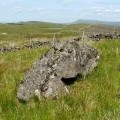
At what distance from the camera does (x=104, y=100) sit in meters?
9.30

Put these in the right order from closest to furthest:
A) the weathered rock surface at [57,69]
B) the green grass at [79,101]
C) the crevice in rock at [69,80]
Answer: the green grass at [79,101]
the weathered rock surface at [57,69]
the crevice in rock at [69,80]

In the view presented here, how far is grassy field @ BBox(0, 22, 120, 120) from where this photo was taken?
8.13 meters

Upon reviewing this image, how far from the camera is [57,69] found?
440 inches

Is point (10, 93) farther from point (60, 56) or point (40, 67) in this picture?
point (60, 56)

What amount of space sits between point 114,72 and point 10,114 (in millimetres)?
4805

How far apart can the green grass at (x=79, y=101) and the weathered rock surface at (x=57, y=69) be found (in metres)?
0.32

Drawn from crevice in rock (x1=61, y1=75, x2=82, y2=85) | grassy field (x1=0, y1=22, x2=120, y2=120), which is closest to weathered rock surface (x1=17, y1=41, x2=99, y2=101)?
crevice in rock (x1=61, y1=75, x2=82, y2=85)

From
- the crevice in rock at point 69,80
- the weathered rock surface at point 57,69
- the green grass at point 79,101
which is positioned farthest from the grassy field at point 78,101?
the weathered rock surface at point 57,69

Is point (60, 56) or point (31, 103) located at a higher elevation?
point (60, 56)

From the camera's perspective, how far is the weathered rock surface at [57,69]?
1042cm

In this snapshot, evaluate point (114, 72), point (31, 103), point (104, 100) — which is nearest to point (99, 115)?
point (104, 100)

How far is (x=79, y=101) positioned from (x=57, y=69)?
2050mm

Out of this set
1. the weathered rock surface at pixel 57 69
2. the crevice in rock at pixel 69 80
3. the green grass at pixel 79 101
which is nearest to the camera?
the green grass at pixel 79 101

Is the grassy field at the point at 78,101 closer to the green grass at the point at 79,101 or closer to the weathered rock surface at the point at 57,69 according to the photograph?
the green grass at the point at 79,101
